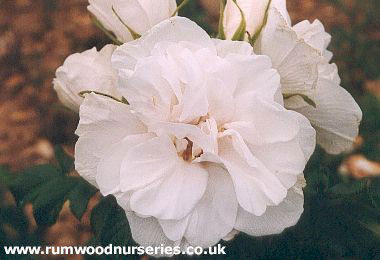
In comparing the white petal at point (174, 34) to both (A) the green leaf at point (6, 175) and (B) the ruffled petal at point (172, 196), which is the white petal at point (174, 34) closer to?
(B) the ruffled petal at point (172, 196)

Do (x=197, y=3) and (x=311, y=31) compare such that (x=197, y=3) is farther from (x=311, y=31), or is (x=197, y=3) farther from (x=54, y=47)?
(x=311, y=31)

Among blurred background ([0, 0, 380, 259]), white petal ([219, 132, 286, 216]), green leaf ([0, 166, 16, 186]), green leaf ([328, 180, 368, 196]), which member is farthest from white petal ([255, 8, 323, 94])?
blurred background ([0, 0, 380, 259])

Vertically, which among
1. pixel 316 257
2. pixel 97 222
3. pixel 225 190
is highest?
pixel 225 190

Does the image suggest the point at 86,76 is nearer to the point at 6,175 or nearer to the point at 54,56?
the point at 6,175

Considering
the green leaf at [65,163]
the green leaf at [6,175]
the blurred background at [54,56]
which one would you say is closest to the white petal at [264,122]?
the green leaf at [65,163]

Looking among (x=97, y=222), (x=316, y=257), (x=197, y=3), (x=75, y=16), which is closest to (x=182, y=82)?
(x=97, y=222)
